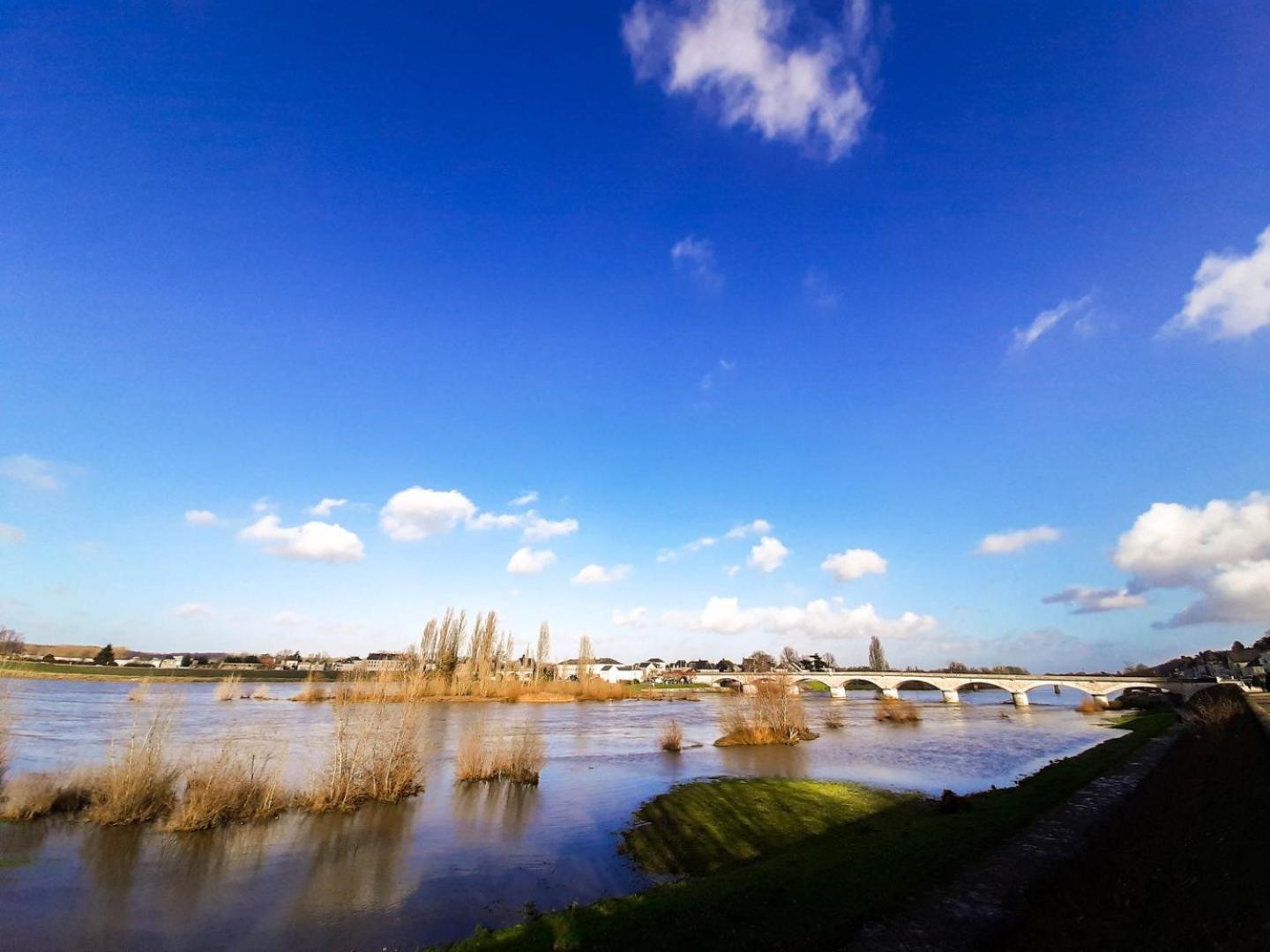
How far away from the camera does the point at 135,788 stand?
Result: 20500 mm

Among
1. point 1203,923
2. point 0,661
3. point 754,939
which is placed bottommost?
point 754,939

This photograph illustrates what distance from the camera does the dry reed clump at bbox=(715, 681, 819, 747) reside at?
152 feet

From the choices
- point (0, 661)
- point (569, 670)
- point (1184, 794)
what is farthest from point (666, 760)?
point (569, 670)

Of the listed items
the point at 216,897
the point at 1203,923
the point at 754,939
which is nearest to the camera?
the point at 1203,923

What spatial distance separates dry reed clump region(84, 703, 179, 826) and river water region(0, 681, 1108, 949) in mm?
819

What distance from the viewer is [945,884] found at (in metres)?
13.1

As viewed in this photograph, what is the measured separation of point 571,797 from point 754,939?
19.3 meters

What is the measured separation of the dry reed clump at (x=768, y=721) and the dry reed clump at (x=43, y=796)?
3696 cm

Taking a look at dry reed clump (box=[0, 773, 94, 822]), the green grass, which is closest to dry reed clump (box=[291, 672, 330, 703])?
the green grass

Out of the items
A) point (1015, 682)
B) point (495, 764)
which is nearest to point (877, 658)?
point (1015, 682)

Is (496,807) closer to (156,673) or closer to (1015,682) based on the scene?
(1015,682)

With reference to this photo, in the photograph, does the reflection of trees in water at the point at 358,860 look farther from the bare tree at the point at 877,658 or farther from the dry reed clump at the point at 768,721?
the bare tree at the point at 877,658

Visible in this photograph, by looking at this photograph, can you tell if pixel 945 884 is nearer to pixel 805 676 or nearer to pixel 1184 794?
pixel 1184 794

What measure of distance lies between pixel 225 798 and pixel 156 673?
141966mm
